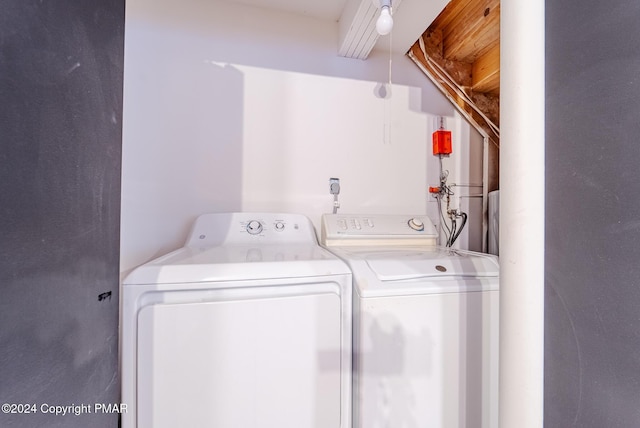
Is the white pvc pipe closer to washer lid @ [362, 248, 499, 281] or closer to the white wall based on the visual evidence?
washer lid @ [362, 248, 499, 281]

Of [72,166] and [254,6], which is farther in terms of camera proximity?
[254,6]

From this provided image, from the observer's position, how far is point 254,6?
1.55 meters

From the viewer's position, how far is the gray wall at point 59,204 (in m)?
0.40

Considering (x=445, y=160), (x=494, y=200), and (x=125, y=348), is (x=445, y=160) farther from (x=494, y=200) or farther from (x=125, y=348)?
(x=125, y=348)

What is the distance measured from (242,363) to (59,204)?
64 centimetres

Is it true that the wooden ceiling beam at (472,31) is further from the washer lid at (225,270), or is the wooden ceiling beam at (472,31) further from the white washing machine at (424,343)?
the washer lid at (225,270)

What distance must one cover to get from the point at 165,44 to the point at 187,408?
72.3 inches

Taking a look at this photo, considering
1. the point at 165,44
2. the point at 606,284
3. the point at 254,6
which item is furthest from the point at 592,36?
the point at 165,44

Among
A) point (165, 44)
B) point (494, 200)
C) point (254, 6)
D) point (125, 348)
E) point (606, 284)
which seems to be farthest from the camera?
point (494, 200)

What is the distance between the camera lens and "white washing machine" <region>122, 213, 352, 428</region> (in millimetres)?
720

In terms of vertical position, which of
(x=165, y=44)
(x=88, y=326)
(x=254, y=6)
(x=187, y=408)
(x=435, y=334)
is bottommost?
(x=187, y=408)

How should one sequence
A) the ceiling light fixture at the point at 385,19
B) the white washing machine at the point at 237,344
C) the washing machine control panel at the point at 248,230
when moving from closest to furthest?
1. the white washing machine at the point at 237,344
2. the ceiling light fixture at the point at 385,19
3. the washing machine control panel at the point at 248,230

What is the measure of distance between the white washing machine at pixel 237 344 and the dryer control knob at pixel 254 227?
1.50 ft

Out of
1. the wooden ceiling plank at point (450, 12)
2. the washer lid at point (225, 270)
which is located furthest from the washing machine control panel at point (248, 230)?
the wooden ceiling plank at point (450, 12)
